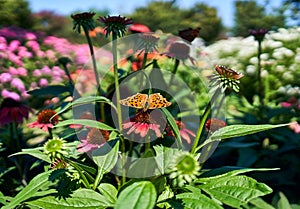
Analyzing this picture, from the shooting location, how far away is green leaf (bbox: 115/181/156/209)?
0.65m

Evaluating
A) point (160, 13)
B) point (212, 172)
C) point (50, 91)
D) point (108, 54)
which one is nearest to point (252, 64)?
point (108, 54)

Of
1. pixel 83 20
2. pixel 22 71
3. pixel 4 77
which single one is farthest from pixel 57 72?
pixel 83 20

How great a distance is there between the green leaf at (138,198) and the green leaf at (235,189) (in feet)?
0.49

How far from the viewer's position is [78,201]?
81cm

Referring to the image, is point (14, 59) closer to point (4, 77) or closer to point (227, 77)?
point (4, 77)

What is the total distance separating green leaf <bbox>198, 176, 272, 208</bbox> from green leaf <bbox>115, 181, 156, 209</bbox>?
0.15m

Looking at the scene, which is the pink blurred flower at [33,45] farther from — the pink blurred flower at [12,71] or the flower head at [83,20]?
the flower head at [83,20]

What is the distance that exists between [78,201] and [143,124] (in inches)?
7.3

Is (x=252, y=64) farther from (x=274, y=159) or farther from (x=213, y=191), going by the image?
(x=213, y=191)

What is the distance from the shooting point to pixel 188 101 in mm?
2209

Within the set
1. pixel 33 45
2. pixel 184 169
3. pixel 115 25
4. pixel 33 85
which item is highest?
pixel 115 25

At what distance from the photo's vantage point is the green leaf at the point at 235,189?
0.78 m

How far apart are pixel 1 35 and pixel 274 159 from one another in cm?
200

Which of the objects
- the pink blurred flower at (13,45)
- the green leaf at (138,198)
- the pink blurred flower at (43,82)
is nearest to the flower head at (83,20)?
the green leaf at (138,198)
